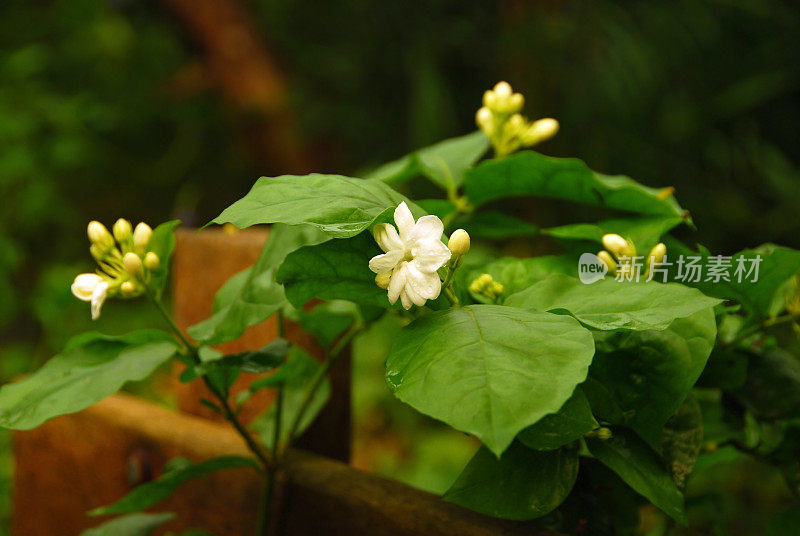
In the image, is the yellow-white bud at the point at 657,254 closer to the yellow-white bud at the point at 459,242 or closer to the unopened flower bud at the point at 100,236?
the yellow-white bud at the point at 459,242

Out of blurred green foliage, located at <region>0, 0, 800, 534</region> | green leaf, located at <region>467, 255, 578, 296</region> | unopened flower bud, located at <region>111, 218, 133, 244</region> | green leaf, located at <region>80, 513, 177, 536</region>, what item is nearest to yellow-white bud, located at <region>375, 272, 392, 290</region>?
green leaf, located at <region>467, 255, 578, 296</region>

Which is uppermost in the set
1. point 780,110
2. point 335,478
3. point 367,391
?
point 335,478

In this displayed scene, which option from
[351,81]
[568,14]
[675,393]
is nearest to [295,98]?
[351,81]

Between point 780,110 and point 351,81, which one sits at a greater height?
point 351,81

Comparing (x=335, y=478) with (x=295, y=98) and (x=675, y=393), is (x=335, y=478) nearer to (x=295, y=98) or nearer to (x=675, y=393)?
(x=675, y=393)

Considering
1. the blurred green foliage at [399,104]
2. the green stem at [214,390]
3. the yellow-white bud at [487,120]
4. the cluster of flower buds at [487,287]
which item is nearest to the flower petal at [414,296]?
the cluster of flower buds at [487,287]

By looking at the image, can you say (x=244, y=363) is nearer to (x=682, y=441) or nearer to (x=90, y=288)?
(x=90, y=288)
